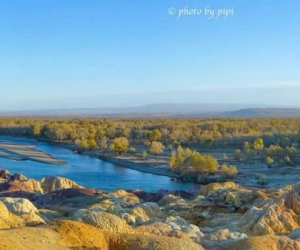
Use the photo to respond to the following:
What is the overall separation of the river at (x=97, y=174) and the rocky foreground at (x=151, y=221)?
1241 centimetres

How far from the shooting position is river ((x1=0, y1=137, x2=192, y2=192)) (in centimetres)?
4259

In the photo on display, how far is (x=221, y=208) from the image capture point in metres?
20.4

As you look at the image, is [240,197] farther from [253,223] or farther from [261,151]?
[261,151]

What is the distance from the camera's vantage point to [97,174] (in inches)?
1893

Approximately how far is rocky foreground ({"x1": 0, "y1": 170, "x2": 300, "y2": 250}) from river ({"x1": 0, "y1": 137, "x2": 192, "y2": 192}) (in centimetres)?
1241

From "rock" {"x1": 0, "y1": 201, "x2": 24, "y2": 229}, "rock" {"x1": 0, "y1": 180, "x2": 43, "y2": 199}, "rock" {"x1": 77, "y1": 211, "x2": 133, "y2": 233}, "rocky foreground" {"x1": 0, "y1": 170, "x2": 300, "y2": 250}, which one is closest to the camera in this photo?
"rocky foreground" {"x1": 0, "y1": 170, "x2": 300, "y2": 250}

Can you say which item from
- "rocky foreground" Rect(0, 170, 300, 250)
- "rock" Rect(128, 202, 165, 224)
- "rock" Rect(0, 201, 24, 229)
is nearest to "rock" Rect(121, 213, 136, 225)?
"rocky foreground" Rect(0, 170, 300, 250)

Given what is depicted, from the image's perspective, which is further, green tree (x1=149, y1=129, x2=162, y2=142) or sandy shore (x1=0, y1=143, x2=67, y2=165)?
green tree (x1=149, y1=129, x2=162, y2=142)

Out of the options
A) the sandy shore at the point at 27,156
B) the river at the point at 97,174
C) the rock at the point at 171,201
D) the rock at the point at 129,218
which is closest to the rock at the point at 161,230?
the rock at the point at 129,218

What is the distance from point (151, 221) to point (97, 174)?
32645 mm

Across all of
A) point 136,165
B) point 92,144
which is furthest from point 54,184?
point 92,144

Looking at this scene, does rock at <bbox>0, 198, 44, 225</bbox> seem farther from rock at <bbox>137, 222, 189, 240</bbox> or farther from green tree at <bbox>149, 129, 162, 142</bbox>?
green tree at <bbox>149, 129, 162, 142</bbox>

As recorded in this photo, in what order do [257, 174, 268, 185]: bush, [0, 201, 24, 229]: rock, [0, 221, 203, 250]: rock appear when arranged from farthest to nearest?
1. [257, 174, 268, 185]: bush
2. [0, 201, 24, 229]: rock
3. [0, 221, 203, 250]: rock

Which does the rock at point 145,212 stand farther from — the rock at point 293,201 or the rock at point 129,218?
the rock at point 293,201
